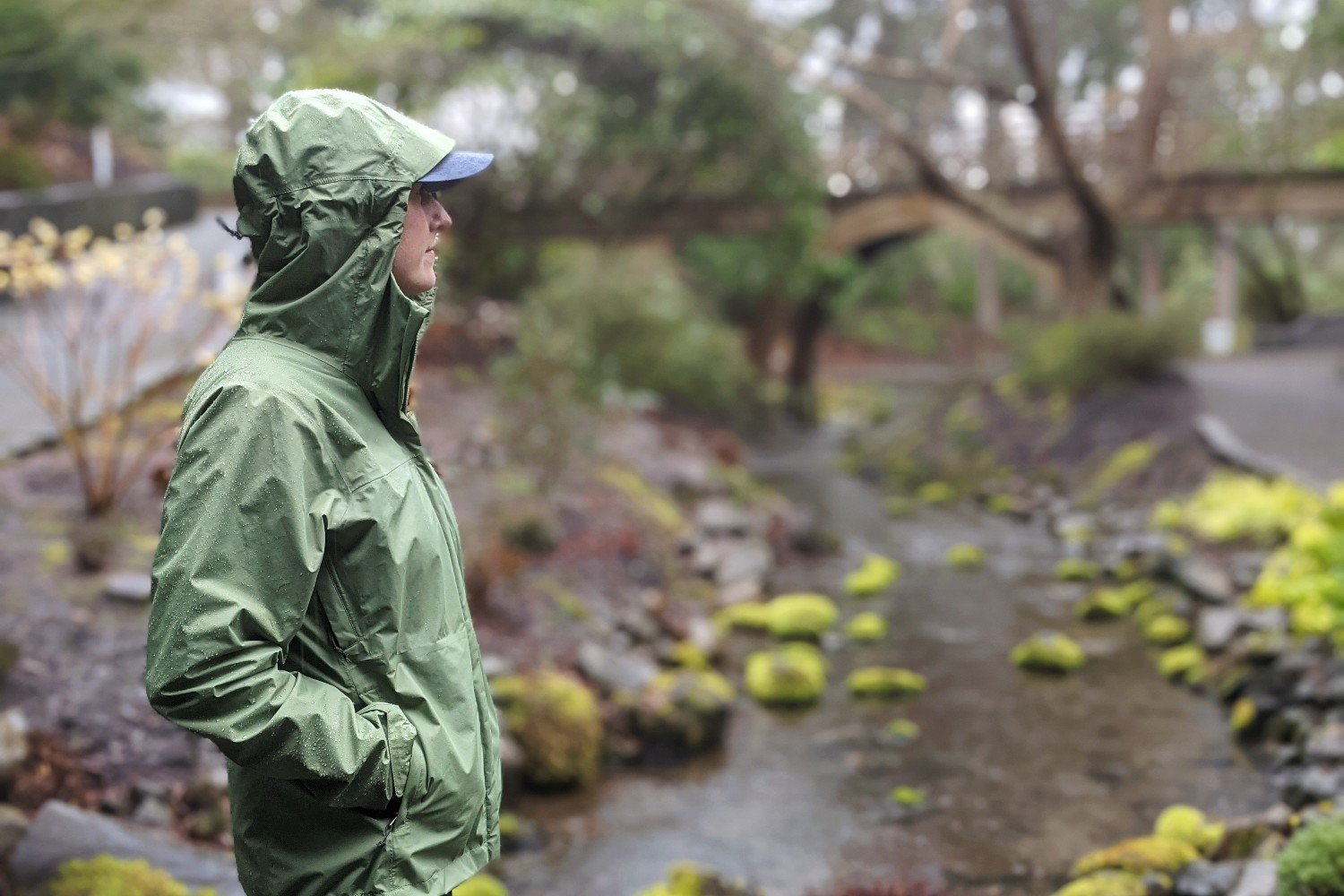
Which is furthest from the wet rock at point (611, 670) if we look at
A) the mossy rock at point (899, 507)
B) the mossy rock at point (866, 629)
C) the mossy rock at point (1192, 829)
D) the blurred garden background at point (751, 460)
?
the mossy rock at point (899, 507)

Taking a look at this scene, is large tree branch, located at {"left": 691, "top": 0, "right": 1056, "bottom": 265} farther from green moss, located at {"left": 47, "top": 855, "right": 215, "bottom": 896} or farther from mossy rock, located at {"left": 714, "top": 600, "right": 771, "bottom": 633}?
green moss, located at {"left": 47, "top": 855, "right": 215, "bottom": 896}

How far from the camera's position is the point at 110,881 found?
13.4 ft

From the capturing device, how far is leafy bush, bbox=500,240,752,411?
15.0 meters

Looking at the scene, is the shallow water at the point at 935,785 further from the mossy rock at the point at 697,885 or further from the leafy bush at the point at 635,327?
the leafy bush at the point at 635,327

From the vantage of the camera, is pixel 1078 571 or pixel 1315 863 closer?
pixel 1315 863

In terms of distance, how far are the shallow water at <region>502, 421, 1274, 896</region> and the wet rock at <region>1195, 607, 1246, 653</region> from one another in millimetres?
452

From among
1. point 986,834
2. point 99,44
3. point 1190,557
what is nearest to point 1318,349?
point 1190,557

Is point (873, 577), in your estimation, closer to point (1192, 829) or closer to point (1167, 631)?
point (1167, 631)

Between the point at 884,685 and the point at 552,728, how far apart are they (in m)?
2.72

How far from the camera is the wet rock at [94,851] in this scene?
13.6 feet

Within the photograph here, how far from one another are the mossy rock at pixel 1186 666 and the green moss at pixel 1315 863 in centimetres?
416

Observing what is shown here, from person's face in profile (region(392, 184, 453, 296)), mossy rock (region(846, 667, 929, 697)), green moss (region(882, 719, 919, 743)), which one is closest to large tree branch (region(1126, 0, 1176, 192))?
mossy rock (region(846, 667, 929, 697))

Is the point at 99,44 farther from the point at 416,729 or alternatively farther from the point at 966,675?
the point at 416,729

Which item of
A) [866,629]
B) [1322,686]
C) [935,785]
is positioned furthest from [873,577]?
[1322,686]
